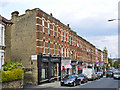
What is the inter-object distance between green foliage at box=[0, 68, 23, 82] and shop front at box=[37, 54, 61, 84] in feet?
18.9

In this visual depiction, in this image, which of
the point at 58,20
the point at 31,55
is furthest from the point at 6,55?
the point at 58,20

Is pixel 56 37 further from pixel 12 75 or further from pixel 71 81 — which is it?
pixel 12 75

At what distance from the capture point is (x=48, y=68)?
30.4 m

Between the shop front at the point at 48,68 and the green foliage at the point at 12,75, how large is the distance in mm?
5747

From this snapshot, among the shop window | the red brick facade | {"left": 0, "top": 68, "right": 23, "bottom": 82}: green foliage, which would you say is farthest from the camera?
the shop window

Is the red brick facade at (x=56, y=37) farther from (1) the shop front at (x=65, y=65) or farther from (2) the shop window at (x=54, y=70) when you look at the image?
(2) the shop window at (x=54, y=70)

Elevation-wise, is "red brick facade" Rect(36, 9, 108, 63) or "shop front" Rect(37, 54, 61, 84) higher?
"red brick facade" Rect(36, 9, 108, 63)

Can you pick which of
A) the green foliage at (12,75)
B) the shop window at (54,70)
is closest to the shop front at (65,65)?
the shop window at (54,70)

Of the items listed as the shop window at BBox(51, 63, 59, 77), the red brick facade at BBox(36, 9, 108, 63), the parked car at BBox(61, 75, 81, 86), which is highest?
the red brick facade at BBox(36, 9, 108, 63)

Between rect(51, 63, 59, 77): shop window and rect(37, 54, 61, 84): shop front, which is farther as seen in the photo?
rect(51, 63, 59, 77): shop window

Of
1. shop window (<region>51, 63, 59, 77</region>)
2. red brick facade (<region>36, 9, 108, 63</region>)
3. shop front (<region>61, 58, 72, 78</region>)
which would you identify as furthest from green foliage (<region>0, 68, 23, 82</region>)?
shop front (<region>61, 58, 72, 78</region>)

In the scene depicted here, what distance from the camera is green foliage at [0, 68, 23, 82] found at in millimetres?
18837

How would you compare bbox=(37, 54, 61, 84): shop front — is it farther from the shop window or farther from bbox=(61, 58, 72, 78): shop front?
bbox=(61, 58, 72, 78): shop front

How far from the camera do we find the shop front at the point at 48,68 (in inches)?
1078
